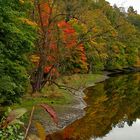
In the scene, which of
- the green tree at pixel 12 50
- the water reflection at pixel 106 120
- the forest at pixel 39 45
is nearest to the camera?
the green tree at pixel 12 50

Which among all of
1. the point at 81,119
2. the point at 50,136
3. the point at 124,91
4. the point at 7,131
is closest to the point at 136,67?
the point at 124,91

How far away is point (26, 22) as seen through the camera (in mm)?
27125

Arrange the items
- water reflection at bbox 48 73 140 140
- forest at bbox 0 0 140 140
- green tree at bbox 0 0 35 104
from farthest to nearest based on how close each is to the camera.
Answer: water reflection at bbox 48 73 140 140
forest at bbox 0 0 140 140
green tree at bbox 0 0 35 104

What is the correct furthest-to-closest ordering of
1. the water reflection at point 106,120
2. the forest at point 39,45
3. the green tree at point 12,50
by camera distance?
the water reflection at point 106,120
the forest at point 39,45
the green tree at point 12,50

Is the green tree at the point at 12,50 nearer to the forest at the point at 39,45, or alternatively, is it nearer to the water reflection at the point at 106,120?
the forest at the point at 39,45

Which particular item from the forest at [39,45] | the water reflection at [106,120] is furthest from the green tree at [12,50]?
the water reflection at [106,120]

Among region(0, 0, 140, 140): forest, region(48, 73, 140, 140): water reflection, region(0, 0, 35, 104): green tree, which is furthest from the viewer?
region(48, 73, 140, 140): water reflection

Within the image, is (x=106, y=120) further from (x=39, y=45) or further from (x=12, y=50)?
(x=12, y=50)

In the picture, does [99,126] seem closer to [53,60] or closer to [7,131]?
[53,60]

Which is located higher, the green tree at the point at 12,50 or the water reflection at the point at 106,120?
the green tree at the point at 12,50

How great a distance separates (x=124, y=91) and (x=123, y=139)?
1192 inches

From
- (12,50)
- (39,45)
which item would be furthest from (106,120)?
(12,50)

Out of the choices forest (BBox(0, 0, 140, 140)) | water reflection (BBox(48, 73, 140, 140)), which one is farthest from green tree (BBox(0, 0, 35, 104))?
water reflection (BBox(48, 73, 140, 140))

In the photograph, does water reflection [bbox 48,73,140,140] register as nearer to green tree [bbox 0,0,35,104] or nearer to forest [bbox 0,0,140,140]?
forest [bbox 0,0,140,140]
